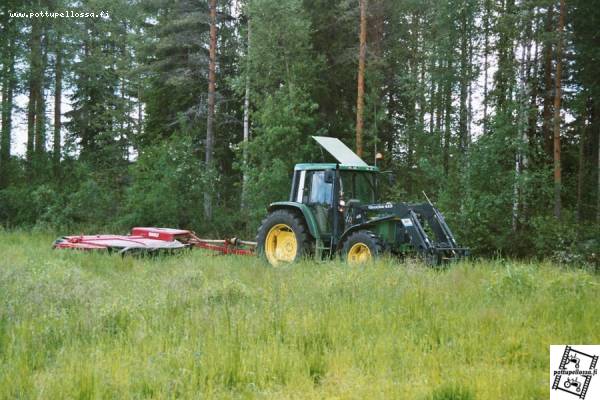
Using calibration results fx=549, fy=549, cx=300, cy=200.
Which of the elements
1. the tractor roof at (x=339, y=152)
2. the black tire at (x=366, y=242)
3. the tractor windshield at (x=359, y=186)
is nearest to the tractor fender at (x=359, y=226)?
the black tire at (x=366, y=242)

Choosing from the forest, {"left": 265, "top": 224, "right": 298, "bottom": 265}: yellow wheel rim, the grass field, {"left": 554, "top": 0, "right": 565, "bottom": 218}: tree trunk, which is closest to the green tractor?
{"left": 265, "top": 224, "right": 298, "bottom": 265}: yellow wheel rim

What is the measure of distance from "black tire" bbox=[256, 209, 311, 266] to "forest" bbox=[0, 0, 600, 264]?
4.61m

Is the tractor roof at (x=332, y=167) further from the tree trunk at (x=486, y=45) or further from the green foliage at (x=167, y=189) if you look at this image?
the tree trunk at (x=486, y=45)

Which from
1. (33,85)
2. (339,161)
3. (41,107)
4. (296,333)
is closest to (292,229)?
(339,161)

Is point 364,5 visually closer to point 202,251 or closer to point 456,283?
point 202,251

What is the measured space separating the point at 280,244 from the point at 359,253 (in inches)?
94.3

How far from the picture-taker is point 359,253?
9.55 meters

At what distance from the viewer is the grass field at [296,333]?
397 centimetres

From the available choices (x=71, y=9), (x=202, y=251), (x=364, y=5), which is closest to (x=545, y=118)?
(x=364, y=5)

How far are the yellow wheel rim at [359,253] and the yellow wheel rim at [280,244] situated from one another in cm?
191

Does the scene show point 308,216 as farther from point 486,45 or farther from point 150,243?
point 486,45

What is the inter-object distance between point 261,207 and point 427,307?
34.2 ft

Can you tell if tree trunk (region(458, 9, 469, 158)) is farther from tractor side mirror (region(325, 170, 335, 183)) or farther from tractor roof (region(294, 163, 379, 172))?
tractor side mirror (region(325, 170, 335, 183))

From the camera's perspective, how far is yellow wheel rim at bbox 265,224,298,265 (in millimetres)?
11273
